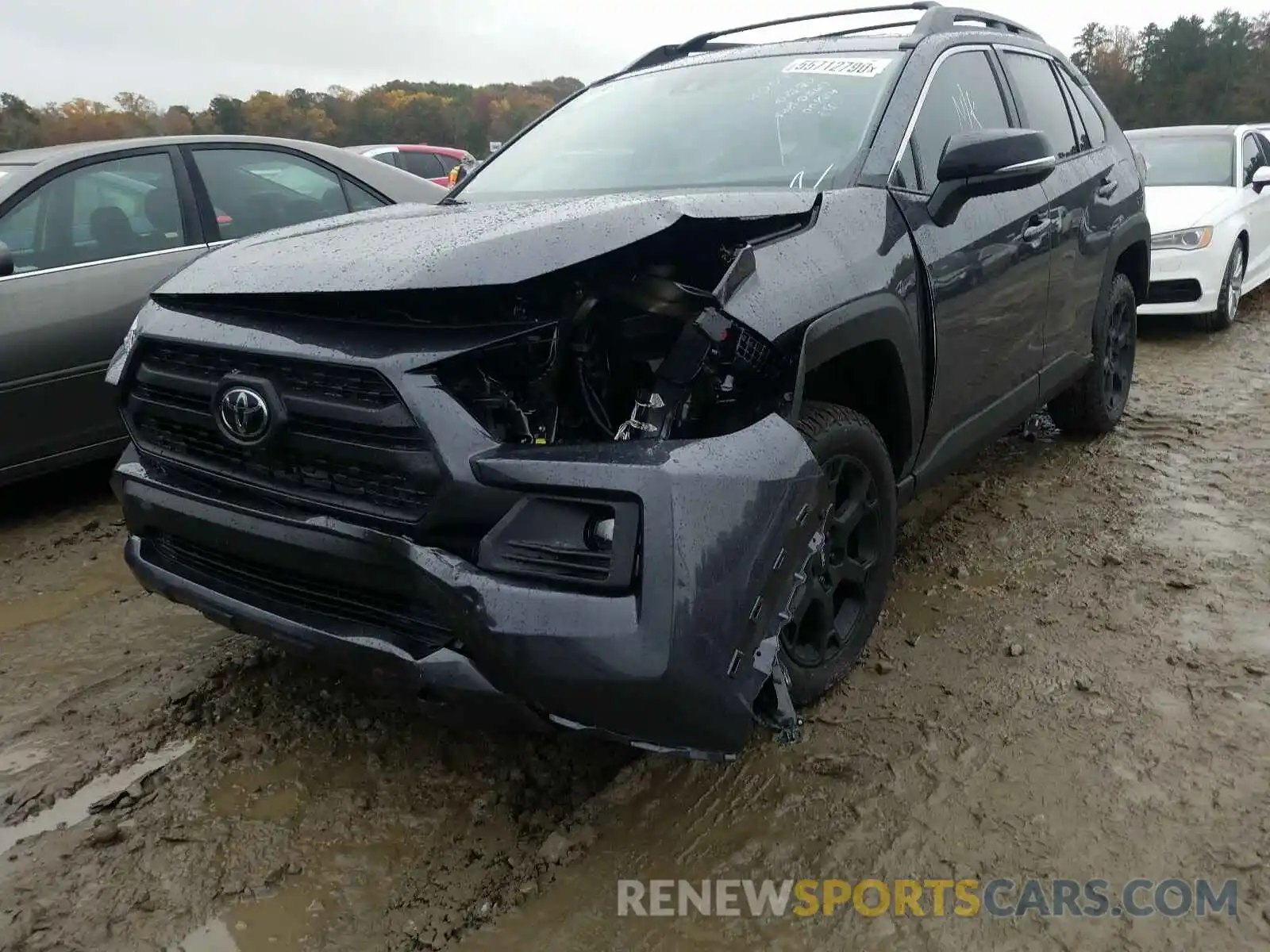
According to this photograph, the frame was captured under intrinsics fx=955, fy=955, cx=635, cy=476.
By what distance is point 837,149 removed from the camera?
274 centimetres

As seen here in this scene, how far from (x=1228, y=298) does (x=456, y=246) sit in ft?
23.5

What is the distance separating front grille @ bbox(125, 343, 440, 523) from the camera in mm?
1854

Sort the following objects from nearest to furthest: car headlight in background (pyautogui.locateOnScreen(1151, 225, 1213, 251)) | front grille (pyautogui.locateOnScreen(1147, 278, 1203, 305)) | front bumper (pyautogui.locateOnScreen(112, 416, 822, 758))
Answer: front bumper (pyautogui.locateOnScreen(112, 416, 822, 758))
car headlight in background (pyautogui.locateOnScreen(1151, 225, 1213, 251))
front grille (pyautogui.locateOnScreen(1147, 278, 1203, 305))

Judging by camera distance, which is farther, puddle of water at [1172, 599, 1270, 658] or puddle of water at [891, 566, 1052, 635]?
puddle of water at [891, 566, 1052, 635]

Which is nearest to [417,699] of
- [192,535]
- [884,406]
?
[192,535]

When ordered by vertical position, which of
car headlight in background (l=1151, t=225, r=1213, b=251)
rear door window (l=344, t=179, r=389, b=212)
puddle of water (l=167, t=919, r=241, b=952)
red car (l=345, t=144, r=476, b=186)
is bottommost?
puddle of water (l=167, t=919, r=241, b=952)

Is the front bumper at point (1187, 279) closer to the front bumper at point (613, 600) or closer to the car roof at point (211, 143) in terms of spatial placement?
the car roof at point (211, 143)

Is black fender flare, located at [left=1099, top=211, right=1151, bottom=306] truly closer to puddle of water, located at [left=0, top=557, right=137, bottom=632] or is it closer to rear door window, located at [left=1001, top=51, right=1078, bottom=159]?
rear door window, located at [left=1001, top=51, right=1078, bottom=159]

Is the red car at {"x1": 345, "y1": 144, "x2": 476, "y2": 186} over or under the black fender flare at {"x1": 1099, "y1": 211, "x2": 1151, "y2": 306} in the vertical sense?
over

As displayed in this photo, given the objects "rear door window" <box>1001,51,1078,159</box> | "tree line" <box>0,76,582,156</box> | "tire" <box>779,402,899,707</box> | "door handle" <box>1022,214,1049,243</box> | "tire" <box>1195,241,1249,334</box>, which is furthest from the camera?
"tree line" <box>0,76,582,156</box>

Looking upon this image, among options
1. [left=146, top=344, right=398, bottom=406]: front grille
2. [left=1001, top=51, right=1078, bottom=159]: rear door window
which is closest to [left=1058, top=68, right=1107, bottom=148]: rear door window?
[left=1001, top=51, right=1078, bottom=159]: rear door window

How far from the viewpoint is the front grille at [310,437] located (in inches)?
73.0

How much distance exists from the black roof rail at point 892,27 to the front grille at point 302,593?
2.41 m

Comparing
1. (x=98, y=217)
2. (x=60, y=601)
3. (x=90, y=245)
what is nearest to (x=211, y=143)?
(x=98, y=217)
